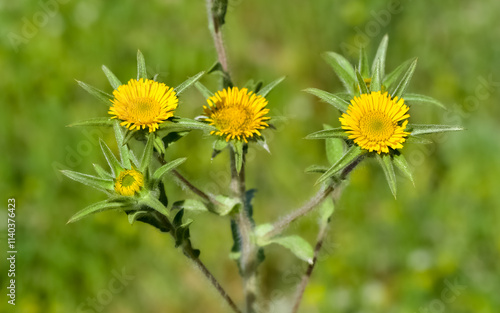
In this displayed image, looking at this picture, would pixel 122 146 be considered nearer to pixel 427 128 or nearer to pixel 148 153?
pixel 148 153

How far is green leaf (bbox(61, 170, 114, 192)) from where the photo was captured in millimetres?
2137

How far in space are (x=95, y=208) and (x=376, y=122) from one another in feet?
3.84

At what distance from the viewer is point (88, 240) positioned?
177 inches

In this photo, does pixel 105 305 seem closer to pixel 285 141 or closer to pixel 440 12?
pixel 285 141

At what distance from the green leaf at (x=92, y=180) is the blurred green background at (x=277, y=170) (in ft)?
6.28

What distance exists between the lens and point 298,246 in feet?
8.58

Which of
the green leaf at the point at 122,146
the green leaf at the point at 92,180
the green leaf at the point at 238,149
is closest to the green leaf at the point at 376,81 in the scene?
the green leaf at the point at 238,149

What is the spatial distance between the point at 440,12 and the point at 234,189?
4.24 meters

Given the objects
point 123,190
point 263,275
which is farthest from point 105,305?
point 123,190

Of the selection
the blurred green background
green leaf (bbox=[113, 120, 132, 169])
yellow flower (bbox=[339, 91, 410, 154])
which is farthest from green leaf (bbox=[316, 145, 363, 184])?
the blurred green background

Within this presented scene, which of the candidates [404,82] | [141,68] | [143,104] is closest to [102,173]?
[143,104]

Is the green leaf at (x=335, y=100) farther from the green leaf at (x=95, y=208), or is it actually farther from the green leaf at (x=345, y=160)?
the green leaf at (x=95, y=208)

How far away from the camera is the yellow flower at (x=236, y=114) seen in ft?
7.54

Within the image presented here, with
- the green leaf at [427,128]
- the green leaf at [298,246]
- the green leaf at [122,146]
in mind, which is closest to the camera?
the green leaf at [427,128]
